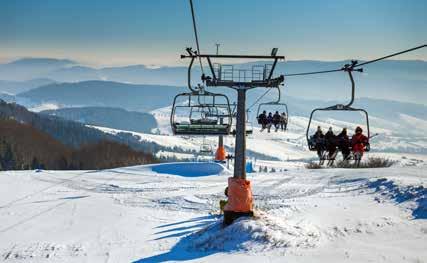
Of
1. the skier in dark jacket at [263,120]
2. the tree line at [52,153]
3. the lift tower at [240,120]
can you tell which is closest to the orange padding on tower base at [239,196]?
the lift tower at [240,120]

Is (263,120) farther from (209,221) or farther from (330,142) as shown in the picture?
(330,142)

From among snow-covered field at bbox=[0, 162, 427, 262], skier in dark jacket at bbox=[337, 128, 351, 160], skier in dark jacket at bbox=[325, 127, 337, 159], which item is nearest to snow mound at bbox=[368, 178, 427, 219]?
snow-covered field at bbox=[0, 162, 427, 262]

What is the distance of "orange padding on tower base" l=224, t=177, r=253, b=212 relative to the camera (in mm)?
17292

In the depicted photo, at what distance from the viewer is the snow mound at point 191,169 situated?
41500mm

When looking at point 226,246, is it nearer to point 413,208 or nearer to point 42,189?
point 413,208

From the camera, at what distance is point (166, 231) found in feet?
66.1

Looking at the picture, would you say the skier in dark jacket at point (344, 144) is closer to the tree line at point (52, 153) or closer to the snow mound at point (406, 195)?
the snow mound at point (406, 195)

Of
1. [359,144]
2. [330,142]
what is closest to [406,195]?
[359,144]

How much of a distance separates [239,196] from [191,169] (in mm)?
24928

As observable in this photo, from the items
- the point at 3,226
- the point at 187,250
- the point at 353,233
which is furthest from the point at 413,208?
the point at 3,226

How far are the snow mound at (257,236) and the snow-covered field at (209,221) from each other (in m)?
0.04

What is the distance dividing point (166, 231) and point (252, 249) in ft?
18.7

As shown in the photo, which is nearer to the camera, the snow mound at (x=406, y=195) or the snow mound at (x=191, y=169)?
the snow mound at (x=406, y=195)

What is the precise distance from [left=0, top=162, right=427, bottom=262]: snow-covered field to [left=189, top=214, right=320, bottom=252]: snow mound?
0.12 feet
